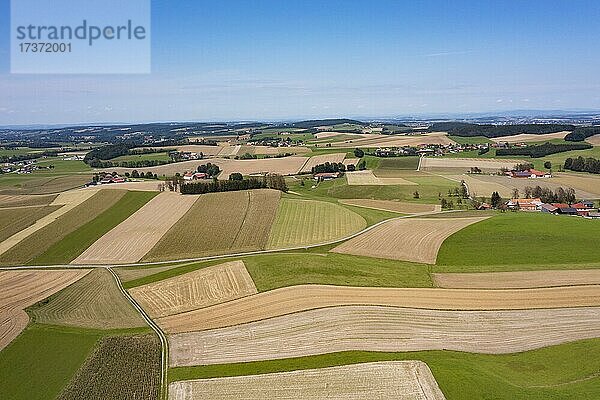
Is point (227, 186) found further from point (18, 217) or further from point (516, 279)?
point (516, 279)

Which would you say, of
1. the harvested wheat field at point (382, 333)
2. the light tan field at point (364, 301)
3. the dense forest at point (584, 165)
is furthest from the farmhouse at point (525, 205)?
the harvested wheat field at point (382, 333)

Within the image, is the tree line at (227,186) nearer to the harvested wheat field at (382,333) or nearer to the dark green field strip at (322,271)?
the dark green field strip at (322,271)

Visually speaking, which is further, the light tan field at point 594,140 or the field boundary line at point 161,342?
the light tan field at point 594,140

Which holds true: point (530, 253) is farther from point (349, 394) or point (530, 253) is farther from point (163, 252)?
point (163, 252)

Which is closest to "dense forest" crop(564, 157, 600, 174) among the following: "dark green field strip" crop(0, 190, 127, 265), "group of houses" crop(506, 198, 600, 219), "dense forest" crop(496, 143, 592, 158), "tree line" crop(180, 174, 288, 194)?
"dense forest" crop(496, 143, 592, 158)

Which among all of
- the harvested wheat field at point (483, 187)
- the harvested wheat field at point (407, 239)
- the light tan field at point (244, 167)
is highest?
the light tan field at point (244, 167)

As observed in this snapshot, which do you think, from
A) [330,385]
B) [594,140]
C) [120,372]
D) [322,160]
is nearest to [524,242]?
[330,385]
